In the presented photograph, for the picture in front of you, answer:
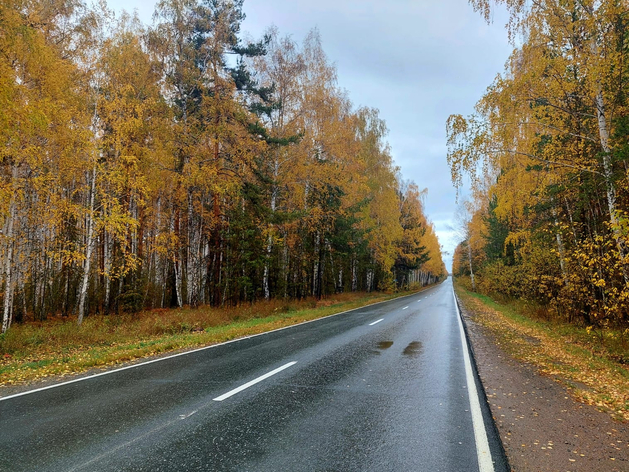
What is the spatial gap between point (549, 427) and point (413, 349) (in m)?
4.55

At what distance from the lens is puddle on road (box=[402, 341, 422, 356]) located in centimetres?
793

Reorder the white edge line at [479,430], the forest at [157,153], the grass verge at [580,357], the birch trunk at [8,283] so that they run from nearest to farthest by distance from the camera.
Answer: the white edge line at [479,430], the grass verge at [580,357], the birch trunk at [8,283], the forest at [157,153]

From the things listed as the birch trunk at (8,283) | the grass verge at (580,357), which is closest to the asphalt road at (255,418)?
the grass verge at (580,357)

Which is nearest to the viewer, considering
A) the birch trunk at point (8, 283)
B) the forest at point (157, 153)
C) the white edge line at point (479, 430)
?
the white edge line at point (479, 430)

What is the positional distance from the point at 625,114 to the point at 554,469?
31.6 feet

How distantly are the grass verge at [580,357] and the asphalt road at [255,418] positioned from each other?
69.6 inches

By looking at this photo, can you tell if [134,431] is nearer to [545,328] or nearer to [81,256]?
[81,256]

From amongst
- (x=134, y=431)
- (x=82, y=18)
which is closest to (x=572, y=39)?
(x=134, y=431)

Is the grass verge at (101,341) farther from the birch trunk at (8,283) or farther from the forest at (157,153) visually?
the forest at (157,153)

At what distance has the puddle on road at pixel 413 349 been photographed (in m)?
7.93

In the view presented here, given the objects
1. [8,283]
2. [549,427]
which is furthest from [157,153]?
[549,427]

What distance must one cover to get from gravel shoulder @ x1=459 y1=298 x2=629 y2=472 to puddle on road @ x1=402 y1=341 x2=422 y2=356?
1.90 meters

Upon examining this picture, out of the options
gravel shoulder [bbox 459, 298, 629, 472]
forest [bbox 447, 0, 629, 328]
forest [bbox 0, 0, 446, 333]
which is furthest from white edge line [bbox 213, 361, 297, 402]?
forest [bbox 0, 0, 446, 333]

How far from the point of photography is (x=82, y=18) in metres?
14.3
